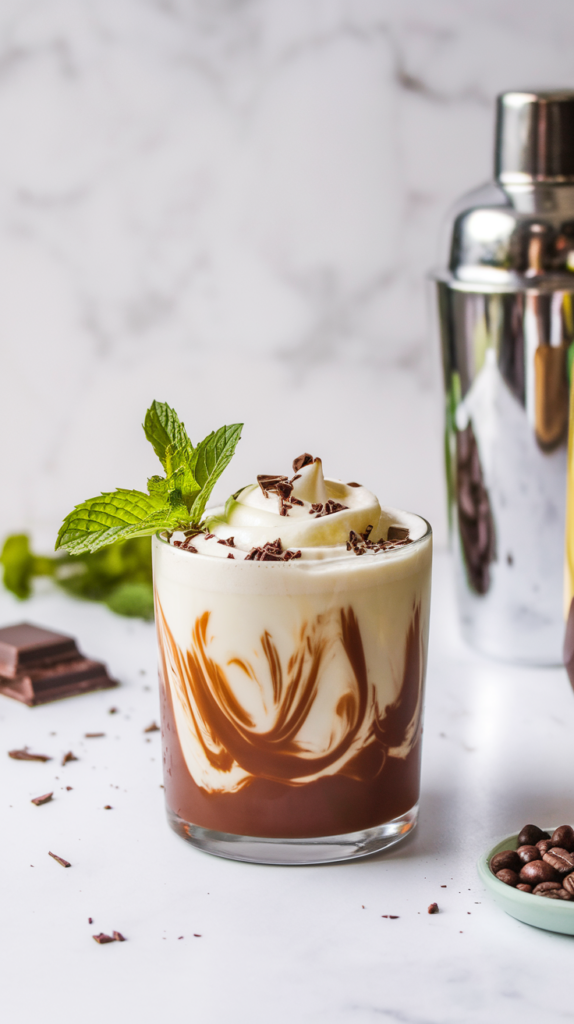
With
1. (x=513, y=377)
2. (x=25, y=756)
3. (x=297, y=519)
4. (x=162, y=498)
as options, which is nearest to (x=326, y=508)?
(x=297, y=519)

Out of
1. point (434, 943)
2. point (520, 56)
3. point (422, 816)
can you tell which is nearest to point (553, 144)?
point (520, 56)

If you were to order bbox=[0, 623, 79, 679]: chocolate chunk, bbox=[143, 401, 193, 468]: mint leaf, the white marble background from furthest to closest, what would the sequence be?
1. the white marble background
2. bbox=[0, 623, 79, 679]: chocolate chunk
3. bbox=[143, 401, 193, 468]: mint leaf

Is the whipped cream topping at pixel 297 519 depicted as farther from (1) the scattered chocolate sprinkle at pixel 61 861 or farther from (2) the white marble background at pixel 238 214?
(2) the white marble background at pixel 238 214

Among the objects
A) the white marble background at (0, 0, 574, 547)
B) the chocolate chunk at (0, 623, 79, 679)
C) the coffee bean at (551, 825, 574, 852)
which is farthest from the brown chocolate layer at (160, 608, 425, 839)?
the white marble background at (0, 0, 574, 547)

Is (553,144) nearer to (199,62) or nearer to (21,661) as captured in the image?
(199,62)

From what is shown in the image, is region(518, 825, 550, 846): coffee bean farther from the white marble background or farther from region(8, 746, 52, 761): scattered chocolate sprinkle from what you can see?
the white marble background

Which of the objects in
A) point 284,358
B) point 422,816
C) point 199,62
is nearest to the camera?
point 422,816
